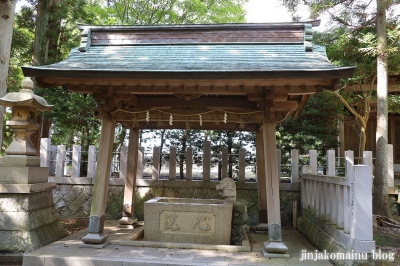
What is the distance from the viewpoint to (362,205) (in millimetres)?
4363

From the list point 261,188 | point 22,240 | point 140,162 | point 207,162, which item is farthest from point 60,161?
point 261,188

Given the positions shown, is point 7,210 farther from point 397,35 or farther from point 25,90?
point 397,35

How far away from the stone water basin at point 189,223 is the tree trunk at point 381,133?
5.07 metres

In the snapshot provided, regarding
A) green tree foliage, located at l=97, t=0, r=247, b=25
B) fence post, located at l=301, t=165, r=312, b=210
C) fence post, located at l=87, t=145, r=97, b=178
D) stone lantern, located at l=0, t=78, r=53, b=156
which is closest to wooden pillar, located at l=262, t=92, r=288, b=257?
fence post, located at l=301, t=165, r=312, b=210

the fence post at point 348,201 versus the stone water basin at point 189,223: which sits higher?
the fence post at point 348,201

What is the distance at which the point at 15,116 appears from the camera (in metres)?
6.07

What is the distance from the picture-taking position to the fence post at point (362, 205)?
4.32 meters

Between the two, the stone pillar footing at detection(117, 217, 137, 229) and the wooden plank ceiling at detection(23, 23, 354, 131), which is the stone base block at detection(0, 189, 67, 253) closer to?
the stone pillar footing at detection(117, 217, 137, 229)

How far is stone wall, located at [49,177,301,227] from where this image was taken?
331 inches

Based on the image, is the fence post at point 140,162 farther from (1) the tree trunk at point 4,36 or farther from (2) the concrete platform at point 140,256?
(1) the tree trunk at point 4,36

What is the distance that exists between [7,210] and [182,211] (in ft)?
11.2

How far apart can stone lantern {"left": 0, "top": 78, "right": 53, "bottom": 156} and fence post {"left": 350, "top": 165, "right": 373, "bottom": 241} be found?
6092mm

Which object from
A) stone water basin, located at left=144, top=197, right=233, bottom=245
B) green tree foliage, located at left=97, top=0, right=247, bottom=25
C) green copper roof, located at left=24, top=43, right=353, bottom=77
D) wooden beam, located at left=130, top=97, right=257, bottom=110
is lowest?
stone water basin, located at left=144, top=197, right=233, bottom=245

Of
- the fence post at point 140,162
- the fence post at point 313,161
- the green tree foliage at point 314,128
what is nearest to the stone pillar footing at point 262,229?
the fence post at point 313,161
